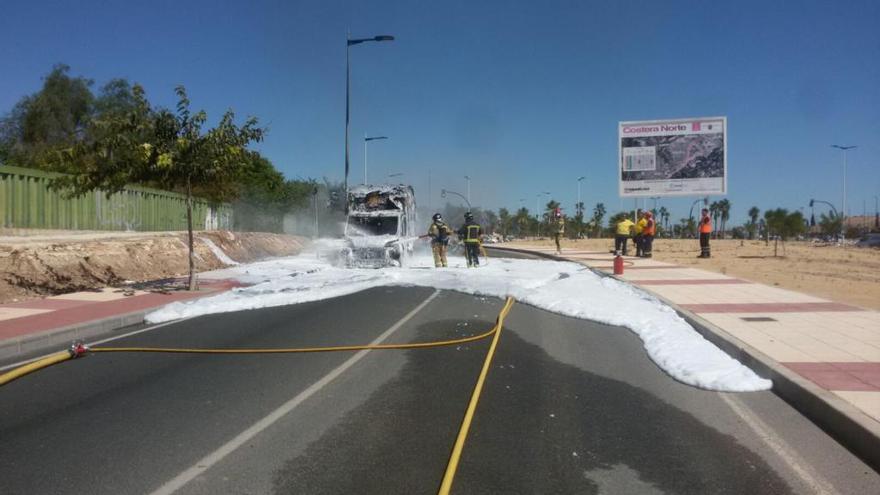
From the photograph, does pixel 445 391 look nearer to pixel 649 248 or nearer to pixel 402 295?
pixel 402 295

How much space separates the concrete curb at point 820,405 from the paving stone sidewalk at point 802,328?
125 millimetres

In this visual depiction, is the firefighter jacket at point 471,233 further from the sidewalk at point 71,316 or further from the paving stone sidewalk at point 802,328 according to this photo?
the sidewalk at point 71,316

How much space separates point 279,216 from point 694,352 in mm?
36306

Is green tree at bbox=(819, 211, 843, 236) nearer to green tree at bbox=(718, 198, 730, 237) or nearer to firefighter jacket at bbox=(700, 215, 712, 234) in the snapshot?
green tree at bbox=(718, 198, 730, 237)

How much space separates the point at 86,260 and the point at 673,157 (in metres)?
26.2

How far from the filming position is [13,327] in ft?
32.1

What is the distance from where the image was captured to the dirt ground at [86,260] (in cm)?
1462

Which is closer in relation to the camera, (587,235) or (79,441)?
(79,441)

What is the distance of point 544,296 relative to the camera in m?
13.7

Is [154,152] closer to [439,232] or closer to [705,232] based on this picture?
[439,232]

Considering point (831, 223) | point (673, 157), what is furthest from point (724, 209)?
point (673, 157)

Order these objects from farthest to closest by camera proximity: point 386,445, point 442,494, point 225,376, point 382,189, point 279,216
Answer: point 279,216 → point 382,189 → point 225,376 → point 386,445 → point 442,494

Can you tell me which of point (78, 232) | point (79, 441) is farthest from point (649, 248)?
point (79, 441)

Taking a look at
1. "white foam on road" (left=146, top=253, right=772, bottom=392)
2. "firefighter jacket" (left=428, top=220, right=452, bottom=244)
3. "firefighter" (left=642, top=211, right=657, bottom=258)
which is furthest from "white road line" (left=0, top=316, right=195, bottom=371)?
"firefighter" (left=642, top=211, right=657, bottom=258)
